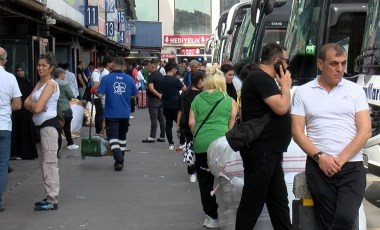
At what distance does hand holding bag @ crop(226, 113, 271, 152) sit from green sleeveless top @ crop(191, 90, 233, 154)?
164 cm

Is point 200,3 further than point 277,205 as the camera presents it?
Yes

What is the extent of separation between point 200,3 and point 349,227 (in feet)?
203

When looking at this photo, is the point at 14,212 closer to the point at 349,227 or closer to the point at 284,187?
the point at 284,187

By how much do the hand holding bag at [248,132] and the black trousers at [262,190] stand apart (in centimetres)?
11

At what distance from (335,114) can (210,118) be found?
8.73 ft

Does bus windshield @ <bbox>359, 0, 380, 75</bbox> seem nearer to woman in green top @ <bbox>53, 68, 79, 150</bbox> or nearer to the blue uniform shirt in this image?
the blue uniform shirt

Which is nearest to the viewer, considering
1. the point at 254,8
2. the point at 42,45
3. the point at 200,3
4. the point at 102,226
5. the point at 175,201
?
the point at 102,226

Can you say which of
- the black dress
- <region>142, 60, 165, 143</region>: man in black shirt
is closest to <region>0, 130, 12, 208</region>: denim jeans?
the black dress

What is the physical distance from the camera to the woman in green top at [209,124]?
312 inches

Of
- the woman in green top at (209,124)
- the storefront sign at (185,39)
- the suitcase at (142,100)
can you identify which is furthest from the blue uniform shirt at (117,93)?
the storefront sign at (185,39)

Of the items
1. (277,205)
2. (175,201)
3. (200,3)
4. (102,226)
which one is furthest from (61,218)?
(200,3)

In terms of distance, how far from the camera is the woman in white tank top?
28.3 ft

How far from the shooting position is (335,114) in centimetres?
542

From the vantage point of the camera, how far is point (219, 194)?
748cm
